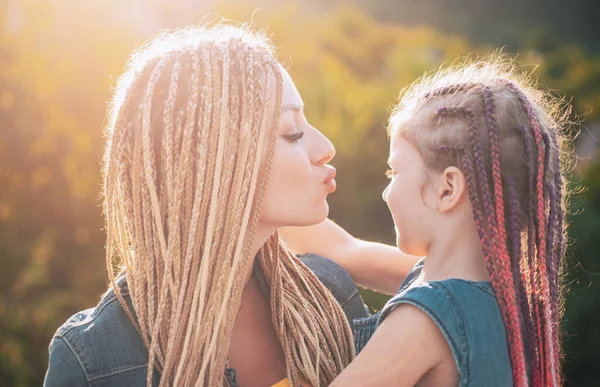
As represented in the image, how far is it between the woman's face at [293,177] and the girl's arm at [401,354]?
42 centimetres

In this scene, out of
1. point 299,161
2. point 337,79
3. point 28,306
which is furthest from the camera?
point 337,79

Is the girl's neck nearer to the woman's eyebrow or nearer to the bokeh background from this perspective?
the woman's eyebrow

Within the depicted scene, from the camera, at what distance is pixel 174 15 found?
7531mm

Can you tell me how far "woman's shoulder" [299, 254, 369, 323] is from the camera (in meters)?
2.40

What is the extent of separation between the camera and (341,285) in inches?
95.6

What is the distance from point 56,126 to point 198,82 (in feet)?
8.80

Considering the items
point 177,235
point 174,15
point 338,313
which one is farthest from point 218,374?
point 174,15

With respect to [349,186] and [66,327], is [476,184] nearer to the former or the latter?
[66,327]

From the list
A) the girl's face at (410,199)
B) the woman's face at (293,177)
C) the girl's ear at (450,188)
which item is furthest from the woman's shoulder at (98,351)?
the girl's ear at (450,188)

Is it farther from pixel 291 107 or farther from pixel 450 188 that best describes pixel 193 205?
pixel 450 188

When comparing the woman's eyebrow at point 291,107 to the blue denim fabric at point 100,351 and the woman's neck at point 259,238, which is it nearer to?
the woman's neck at point 259,238

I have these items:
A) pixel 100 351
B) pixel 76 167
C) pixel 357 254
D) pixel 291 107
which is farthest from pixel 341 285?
pixel 76 167

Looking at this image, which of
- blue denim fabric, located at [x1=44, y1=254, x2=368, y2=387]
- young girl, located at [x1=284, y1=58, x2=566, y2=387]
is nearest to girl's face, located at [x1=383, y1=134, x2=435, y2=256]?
young girl, located at [x1=284, y1=58, x2=566, y2=387]

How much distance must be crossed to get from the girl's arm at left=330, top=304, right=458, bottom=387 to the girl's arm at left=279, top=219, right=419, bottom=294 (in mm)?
670
